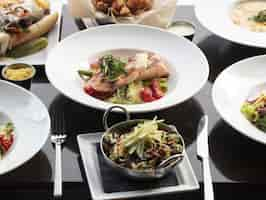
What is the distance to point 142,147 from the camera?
1.33 metres

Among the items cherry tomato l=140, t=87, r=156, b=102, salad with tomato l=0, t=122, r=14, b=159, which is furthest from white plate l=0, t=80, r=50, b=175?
cherry tomato l=140, t=87, r=156, b=102

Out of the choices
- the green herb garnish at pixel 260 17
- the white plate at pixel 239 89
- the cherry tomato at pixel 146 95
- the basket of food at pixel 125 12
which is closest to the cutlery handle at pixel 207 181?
the white plate at pixel 239 89

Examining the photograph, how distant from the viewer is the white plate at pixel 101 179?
4.25 ft

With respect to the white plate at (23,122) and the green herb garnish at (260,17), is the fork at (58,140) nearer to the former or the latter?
the white plate at (23,122)

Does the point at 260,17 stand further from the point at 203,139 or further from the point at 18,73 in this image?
the point at 18,73

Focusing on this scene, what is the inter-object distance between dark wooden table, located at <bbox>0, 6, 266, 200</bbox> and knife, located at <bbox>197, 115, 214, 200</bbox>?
0.08ft

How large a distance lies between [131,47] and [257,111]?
19.4 inches

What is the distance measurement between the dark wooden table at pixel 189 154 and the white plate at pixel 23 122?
0.05 metres

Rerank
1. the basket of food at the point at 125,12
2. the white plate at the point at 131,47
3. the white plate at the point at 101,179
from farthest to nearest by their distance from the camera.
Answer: the basket of food at the point at 125,12, the white plate at the point at 131,47, the white plate at the point at 101,179

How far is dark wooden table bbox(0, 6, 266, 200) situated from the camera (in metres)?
1.37

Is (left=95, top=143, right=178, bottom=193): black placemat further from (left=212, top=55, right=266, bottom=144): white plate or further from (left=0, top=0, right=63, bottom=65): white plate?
(left=0, top=0, right=63, bottom=65): white plate

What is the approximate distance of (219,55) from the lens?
1.89 metres

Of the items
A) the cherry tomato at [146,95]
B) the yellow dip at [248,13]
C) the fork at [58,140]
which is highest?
the fork at [58,140]

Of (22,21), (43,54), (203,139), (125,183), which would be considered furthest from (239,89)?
(22,21)
